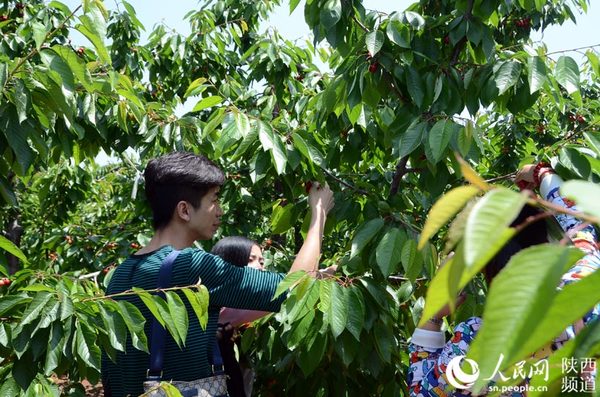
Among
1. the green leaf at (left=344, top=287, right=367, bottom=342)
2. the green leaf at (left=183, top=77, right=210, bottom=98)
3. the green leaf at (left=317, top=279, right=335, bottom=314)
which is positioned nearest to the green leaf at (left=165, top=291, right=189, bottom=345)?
the green leaf at (left=317, top=279, right=335, bottom=314)

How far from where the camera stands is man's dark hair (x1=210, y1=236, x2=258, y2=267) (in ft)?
9.33

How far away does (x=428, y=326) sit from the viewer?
6.02ft

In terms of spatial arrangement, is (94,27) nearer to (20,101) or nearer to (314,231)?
(20,101)

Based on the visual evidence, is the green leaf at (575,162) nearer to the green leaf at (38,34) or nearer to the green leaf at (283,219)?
the green leaf at (283,219)

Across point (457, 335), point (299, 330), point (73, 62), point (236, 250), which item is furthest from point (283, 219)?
point (457, 335)

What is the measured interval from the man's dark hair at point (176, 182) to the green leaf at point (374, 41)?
2.37 ft

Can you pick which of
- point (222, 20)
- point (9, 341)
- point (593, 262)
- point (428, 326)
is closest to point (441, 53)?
point (428, 326)

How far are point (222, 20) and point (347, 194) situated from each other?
4261 mm

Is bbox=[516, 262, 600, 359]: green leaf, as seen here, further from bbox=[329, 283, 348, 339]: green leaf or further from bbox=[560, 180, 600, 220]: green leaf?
Result: bbox=[329, 283, 348, 339]: green leaf

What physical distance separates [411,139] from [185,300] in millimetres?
888

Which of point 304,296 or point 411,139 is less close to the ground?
point 411,139

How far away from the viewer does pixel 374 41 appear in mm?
2387

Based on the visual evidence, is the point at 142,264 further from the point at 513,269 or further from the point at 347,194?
the point at 513,269

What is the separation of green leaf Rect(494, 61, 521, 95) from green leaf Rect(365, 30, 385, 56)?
1.33 feet
